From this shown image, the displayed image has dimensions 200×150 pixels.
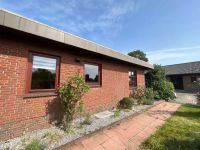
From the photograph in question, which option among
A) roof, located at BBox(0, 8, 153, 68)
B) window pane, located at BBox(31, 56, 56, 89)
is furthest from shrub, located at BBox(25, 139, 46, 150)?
roof, located at BBox(0, 8, 153, 68)

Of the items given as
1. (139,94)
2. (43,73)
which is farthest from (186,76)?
(43,73)

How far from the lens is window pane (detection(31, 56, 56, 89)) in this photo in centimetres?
453

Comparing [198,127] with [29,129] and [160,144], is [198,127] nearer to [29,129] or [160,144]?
[160,144]

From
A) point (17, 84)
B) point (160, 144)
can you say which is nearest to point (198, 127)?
point (160, 144)

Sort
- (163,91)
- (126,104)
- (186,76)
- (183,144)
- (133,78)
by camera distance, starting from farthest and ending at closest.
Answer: (186,76)
(163,91)
(133,78)
(126,104)
(183,144)

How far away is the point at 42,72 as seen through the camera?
4.72m

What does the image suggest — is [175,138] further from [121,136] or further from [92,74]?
[92,74]

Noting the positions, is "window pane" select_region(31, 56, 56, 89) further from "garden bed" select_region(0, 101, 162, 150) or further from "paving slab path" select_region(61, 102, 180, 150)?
"paving slab path" select_region(61, 102, 180, 150)

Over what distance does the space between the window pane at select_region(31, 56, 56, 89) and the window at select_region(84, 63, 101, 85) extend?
5.84 ft

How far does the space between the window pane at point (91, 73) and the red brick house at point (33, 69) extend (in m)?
0.05

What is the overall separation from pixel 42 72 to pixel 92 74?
2.68 meters

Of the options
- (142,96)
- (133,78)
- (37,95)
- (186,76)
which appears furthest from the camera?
(186,76)

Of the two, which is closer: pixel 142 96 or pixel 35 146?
pixel 35 146

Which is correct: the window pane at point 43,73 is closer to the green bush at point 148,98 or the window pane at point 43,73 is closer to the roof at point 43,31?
the roof at point 43,31
